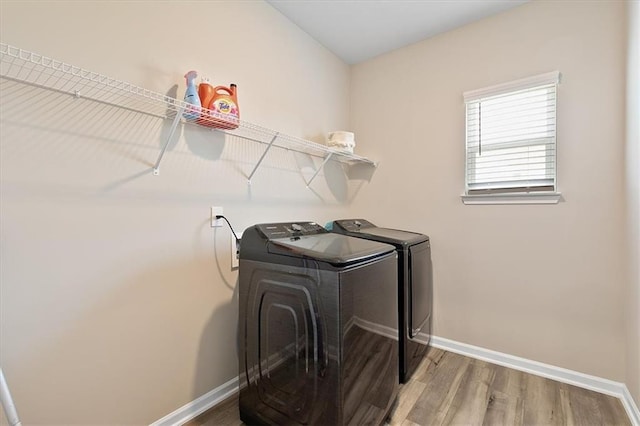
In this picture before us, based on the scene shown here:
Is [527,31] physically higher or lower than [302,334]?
higher

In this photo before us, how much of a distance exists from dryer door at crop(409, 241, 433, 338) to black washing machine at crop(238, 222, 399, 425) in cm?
39

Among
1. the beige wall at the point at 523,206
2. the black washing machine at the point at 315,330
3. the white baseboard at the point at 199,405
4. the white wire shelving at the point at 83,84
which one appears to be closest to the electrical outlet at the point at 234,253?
the black washing machine at the point at 315,330

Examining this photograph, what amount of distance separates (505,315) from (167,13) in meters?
2.73

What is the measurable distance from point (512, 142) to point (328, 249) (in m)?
1.65

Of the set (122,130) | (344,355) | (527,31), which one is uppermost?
(527,31)

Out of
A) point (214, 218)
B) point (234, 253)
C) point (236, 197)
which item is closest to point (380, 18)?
point (236, 197)

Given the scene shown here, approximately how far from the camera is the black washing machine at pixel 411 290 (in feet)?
5.94

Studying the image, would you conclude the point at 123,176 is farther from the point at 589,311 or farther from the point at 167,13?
the point at 589,311

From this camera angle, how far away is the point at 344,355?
113 cm

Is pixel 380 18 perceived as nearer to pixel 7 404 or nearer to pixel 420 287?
pixel 420 287

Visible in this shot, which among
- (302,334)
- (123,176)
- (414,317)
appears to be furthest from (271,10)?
(414,317)

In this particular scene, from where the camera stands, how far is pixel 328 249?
1.26 m

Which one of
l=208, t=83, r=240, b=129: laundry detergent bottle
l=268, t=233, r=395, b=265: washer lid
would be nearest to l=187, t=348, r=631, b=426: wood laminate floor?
l=268, t=233, r=395, b=265: washer lid

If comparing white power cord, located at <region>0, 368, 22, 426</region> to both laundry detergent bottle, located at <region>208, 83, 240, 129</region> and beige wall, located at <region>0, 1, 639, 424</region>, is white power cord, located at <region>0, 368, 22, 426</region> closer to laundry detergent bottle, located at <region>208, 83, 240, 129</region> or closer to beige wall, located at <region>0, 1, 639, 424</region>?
beige wall, located at <region>0, 1, 639, 424</region>
